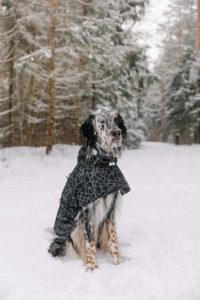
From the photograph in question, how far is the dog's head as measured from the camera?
434 centimetres

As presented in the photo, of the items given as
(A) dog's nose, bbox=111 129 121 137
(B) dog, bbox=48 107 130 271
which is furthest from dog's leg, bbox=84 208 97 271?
(A) dog's nose, bbox=111 129 121 137

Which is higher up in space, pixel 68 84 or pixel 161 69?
pixel 161 69

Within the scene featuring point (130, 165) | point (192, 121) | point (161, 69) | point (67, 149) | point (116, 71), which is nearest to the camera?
point (130, 165)

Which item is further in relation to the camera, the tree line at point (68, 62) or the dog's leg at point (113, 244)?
the tree line at point (68, 62)

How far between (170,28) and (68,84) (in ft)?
76.9

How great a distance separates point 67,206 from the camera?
4598 mm

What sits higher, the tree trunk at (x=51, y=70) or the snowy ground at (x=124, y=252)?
the tree trunk at (x=51, y=70)

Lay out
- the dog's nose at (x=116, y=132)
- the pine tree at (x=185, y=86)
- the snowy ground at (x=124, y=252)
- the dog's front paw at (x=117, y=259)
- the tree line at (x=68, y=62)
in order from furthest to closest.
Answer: the pine tree at (x=185, y=86) < the tree line at (x=68, y=62) < the dog's front paw at (x=117, y=259) < the dog's nose at (x=116, y=132) < the snowy ground at (x=124, y=252)

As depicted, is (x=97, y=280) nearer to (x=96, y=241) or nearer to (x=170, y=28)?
(x=96, y=241)

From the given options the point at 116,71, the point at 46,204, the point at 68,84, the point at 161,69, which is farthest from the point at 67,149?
the point at 161,69

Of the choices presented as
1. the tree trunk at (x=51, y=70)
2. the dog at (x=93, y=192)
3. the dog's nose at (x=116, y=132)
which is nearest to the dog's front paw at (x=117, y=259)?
the dog at (x=93, y=192)

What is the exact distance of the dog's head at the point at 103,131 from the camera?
434cm

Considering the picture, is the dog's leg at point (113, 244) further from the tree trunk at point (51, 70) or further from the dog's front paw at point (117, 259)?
the tree trunk at point (51, 70)

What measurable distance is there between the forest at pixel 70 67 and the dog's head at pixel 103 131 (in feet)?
30.6
